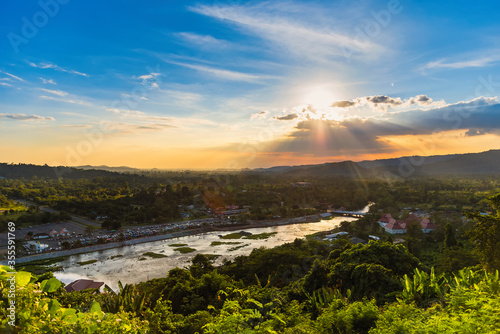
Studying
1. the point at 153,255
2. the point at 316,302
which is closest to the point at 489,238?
the point at 316,302

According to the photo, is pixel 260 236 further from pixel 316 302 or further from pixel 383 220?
pixel 316 302

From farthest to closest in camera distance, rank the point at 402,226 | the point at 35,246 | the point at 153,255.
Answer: the point at 402,226 → the point at 35,246 → the point at 153,255

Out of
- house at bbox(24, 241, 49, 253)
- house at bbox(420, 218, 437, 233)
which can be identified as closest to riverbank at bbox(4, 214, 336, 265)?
house at bbox(24, 241, 49, 253)

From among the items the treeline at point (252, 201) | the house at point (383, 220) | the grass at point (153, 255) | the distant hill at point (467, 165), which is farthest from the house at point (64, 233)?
the distant hill at point (467, 165)

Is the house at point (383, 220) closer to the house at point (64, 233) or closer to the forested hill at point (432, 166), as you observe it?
the house at point (64, 233)

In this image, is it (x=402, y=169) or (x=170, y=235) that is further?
(x=402, y=169)

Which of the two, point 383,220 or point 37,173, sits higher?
point 37,173
